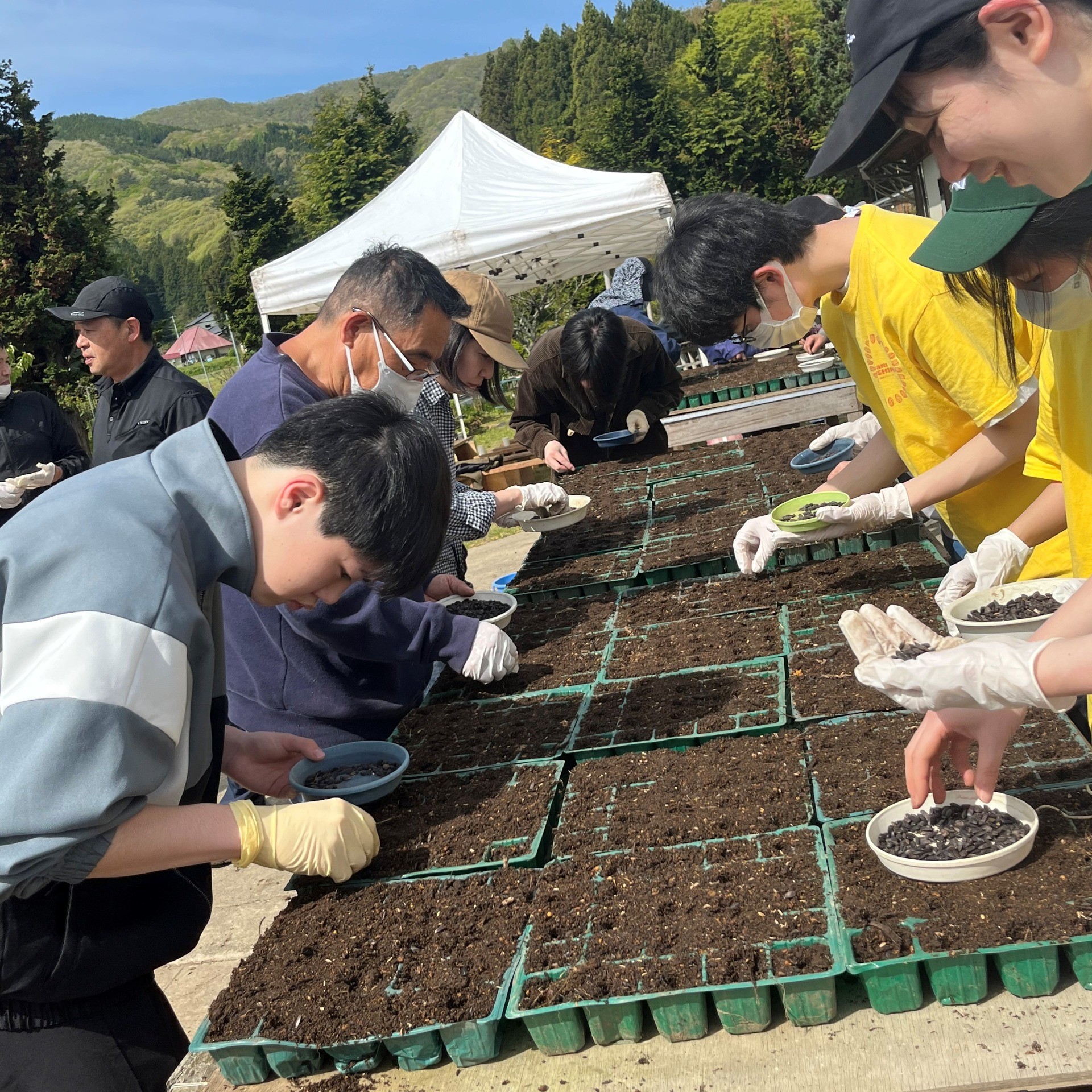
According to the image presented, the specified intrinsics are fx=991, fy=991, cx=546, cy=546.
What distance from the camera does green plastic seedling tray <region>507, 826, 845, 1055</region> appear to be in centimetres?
143

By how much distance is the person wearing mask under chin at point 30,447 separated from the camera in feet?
13.9

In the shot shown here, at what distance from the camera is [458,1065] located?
1535mm

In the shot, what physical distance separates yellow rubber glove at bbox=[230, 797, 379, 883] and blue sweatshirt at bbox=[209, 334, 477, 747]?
0.63 metres

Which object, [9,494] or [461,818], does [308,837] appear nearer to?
[461,818]

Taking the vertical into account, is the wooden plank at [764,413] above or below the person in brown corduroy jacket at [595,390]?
below

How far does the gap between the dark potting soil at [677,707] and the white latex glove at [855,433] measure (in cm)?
174

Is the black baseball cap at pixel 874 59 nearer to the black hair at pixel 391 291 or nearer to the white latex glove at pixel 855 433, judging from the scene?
the black hair at pixel 391 291

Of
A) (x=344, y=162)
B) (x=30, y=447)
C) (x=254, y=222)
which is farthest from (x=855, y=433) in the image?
(x=344, y=162)

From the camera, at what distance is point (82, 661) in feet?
3.85

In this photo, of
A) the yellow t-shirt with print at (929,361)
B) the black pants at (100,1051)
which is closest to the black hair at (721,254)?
the yellow t-shirt with print at (929,361)

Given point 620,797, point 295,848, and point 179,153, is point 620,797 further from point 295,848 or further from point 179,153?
point 179,153

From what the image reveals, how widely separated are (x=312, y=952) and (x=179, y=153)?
172594 millimetres

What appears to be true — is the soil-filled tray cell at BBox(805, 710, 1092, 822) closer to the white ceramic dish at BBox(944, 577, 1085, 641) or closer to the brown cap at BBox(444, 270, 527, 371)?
the white ceramic dish at BBox(944, 577, 1085, 641)

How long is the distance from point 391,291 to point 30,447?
267cm
